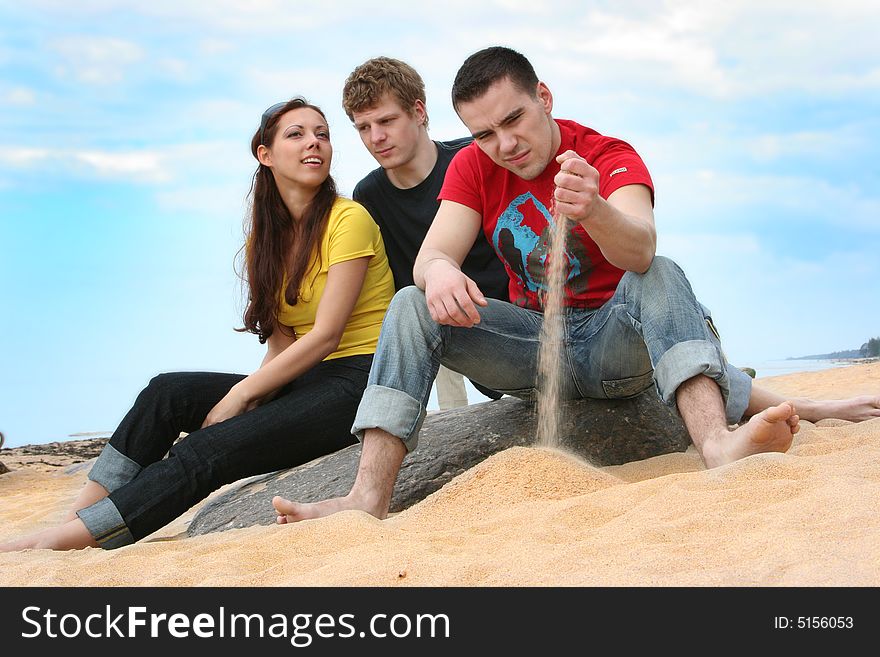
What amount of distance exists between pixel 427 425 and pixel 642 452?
0.98 m

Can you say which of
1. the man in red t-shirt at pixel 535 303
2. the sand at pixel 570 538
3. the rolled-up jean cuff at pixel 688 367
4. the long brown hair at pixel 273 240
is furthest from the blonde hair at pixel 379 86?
the rolled-up jean cuff at pixel 688 367

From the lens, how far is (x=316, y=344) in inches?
142

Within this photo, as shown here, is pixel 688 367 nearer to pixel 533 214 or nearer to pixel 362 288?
pixel 533 214

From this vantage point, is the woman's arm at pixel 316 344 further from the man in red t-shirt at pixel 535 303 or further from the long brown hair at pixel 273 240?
the man in red t-shirt at pixel 535 303

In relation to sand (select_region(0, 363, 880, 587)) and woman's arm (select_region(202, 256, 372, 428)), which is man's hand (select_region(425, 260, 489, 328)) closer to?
sand (select_region(0, 363, 880, 587))

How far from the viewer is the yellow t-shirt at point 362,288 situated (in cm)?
374

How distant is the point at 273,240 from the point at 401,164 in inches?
29.4

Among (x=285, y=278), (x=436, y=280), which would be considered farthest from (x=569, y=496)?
(x=285, y=278)

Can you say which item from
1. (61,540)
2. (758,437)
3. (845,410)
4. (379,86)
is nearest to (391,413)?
(758,437)

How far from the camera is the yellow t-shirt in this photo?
3736 millimetres

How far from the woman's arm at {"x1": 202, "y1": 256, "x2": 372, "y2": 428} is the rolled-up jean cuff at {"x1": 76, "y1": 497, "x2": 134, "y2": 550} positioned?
0.56m

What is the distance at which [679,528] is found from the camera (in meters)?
2.24
